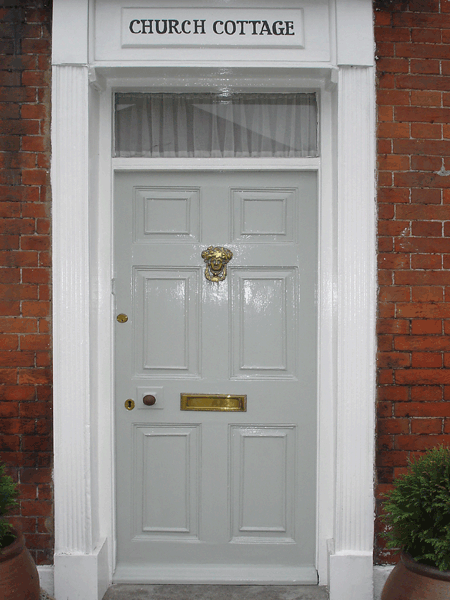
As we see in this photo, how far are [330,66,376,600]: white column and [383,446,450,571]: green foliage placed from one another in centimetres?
47

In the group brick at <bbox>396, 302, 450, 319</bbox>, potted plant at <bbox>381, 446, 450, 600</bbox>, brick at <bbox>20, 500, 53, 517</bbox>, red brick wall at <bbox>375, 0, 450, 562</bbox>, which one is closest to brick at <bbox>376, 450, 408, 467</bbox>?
red brick wall at <bbox>375, 0, 450, 562</bbox>

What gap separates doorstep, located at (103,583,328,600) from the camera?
2906 millimetres

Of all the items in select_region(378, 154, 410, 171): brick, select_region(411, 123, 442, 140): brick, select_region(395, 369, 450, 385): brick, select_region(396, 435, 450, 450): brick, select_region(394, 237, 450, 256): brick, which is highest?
select_region(411, 123, 442, 140): brick

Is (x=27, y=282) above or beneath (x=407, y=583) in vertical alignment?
above

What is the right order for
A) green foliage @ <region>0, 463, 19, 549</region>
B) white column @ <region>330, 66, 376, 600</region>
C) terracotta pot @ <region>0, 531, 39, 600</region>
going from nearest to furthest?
terracotta pot @ <region>0, 531, 39, 600</region>, green foliage @ <region>0, 463, 19, 549</region>, white column @ <region>330, 66, 376, 600</region>

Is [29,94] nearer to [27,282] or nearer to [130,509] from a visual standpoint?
[27,282]

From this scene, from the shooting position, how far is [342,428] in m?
2.83

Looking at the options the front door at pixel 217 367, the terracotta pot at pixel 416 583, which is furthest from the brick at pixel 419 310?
the terracotta pot at pixel 416 583

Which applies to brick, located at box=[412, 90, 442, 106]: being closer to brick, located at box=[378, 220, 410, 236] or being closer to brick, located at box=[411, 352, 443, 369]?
brick, located at box=[378, 220, 410, 236]

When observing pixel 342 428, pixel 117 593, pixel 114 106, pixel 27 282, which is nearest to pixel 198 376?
pixel 342 428

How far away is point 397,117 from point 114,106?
1.70 metres

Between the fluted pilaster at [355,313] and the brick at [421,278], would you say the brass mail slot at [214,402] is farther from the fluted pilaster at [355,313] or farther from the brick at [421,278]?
the brick at [421,278]

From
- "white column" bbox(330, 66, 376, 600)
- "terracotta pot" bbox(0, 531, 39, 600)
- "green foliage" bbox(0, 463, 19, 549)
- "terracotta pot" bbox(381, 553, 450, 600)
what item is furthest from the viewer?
"white column" bbox(330, 66, 376, 600)

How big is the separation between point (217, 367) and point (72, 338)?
0.88m
